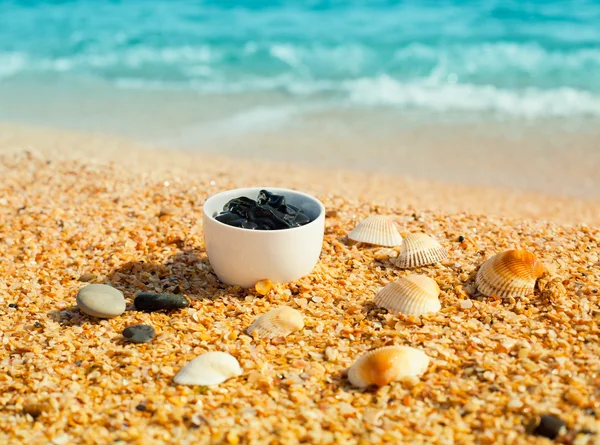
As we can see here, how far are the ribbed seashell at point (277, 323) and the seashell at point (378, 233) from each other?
98cm

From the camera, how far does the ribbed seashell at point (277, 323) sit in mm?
2916

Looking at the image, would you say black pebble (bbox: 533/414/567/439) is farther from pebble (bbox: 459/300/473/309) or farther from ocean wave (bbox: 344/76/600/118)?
ocean wave (bbox: 344/76/600/118)

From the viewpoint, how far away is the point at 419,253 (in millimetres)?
3531

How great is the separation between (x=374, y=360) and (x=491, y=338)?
24.4 inches

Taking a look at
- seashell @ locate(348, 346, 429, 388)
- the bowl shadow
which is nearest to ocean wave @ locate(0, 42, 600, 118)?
the bowl shadow

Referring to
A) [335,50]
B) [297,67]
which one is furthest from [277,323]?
[335,50]

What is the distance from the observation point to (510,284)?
3.12 metres

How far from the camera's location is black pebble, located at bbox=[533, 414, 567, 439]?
2180 millimetres

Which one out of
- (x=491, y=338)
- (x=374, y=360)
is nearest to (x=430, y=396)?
(x=374, y=360)

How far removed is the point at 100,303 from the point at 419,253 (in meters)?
1.76

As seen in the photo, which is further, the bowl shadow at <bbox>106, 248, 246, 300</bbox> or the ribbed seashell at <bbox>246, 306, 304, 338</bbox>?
the bowl shadow at <bbox>106, 248, 246, 300</bbox>

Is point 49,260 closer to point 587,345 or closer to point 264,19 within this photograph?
point 587,345

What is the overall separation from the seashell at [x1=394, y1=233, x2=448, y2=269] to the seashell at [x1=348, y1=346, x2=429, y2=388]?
3.16 feet

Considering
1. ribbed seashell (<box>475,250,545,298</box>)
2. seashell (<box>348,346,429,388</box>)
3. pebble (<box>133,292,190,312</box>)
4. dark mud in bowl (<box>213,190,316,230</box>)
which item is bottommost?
pebble (<box>133,292,190,312</box>)
